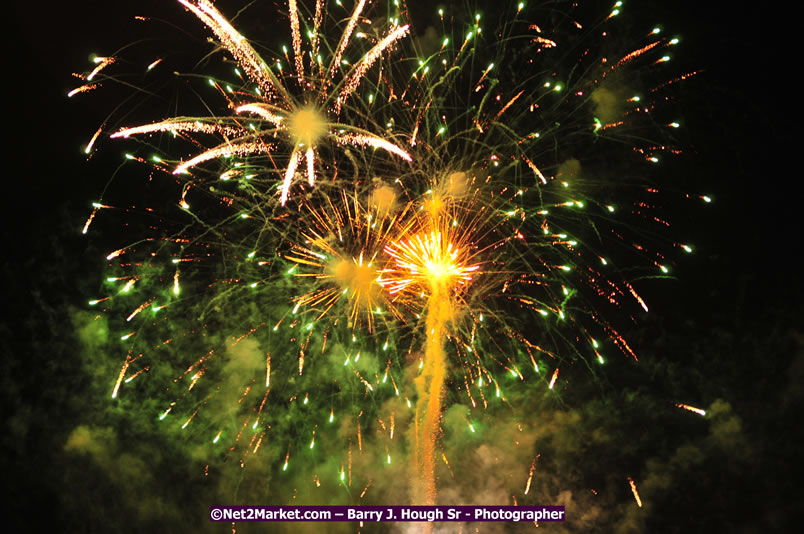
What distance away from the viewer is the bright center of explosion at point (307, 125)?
5219mm

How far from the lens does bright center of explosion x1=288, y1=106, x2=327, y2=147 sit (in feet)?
17.1

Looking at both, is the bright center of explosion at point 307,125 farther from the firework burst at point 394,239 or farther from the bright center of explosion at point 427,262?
the bright center of explosion at point 427,262

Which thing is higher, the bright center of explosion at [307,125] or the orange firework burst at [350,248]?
the bright center of explosion at [307,125]

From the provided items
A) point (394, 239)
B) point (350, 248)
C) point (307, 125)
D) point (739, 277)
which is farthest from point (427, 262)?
point (739, 277)

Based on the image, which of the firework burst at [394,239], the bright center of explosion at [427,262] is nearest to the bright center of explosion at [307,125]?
the firework burst at [394,239]

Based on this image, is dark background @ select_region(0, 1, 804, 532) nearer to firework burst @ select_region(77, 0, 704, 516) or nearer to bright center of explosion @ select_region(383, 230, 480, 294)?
firework burst @ select_region(77, 0, 704, 516)

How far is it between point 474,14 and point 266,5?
290 cm

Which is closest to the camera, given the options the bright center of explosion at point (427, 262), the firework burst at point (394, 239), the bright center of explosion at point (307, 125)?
the bright center of explosion at point (307, 125)

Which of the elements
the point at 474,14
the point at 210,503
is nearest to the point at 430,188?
the point at 474,14

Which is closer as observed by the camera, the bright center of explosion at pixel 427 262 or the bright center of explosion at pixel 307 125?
the bright center of explosion at pixel 307 125

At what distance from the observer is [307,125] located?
17.1 ft

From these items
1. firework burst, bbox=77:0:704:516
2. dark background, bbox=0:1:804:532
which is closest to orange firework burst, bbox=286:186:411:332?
firework burst, bbox=77:0:704:516

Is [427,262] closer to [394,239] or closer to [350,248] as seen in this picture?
[394,239]

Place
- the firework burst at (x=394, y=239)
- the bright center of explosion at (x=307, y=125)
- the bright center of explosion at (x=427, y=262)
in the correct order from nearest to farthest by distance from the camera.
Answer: the bright center of explosion at (x=307, y=125), the firework burst at (x=394, y=239), the bright center of explosion at (x=427, y=262)
